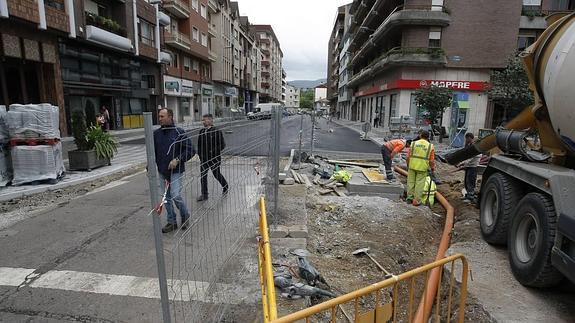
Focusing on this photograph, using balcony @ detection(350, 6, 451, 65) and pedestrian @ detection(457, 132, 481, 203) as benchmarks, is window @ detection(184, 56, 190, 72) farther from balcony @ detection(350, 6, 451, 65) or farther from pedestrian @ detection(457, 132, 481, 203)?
pedestrian @ detection(457, 132, 481, 203)

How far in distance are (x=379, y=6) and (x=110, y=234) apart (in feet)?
115

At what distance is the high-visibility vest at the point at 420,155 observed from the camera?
297 inches

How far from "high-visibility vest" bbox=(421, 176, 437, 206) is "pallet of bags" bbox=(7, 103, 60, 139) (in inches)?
340

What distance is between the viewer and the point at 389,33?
32.1 metres

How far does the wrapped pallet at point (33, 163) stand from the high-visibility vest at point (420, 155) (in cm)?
821

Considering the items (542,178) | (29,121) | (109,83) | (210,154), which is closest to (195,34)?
(109,83)

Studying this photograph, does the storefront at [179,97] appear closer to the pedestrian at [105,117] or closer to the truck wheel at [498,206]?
the pedestrian at [105,117]

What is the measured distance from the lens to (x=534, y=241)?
3984mm

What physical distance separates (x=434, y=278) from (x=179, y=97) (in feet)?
112

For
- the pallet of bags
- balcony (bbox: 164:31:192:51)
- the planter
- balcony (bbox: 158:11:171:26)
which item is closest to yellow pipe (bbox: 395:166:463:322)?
the pallet of bags

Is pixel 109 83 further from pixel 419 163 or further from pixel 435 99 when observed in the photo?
pixel 419 163

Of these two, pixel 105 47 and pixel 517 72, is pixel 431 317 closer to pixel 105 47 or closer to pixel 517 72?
pixel 517 72

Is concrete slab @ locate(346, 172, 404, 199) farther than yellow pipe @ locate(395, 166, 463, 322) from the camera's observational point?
Yes

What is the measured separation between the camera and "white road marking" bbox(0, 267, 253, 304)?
3406mm
